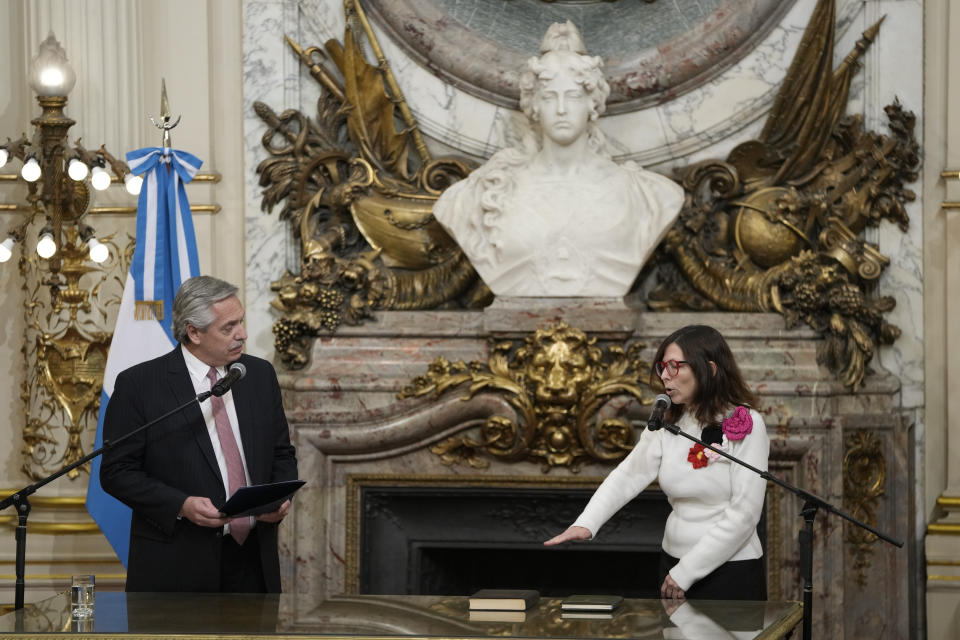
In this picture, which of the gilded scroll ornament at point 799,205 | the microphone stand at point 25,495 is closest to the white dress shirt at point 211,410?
the microphone stand at point 25,495

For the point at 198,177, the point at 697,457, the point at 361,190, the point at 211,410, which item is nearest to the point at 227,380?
the point at 211,410

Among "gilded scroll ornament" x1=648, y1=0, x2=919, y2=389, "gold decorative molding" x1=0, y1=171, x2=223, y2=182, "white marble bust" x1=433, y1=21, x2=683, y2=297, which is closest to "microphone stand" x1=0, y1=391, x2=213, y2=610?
"white marble bust" x1=433, y1=21, x2=683, y2=297

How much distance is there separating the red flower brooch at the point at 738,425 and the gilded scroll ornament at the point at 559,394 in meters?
1.60

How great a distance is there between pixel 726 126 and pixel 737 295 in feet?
2.76

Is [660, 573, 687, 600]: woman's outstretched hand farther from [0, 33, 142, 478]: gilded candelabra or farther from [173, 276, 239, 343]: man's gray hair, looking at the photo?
[0, 33, 142, 478]: gilded candelabra

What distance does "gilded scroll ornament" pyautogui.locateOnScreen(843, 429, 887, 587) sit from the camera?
238 inches

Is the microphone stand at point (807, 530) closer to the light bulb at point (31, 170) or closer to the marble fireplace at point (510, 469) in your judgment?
the marble fireplace at point (510, 469)

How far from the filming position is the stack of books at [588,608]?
3869mm

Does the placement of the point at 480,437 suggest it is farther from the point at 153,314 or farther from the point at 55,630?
the point at 55,630

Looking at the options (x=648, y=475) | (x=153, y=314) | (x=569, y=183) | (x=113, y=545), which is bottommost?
(x=113, y=545)

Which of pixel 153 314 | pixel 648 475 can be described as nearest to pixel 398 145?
pixel 153 314

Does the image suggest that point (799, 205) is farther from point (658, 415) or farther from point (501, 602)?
point (501, 602)

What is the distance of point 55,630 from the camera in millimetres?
3725

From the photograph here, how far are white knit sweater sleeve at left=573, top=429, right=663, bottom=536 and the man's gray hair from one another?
1261mm
